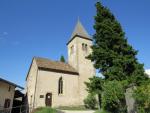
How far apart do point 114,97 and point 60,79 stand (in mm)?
18512

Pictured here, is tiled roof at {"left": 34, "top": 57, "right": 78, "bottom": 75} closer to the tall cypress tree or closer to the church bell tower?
the church bell tower

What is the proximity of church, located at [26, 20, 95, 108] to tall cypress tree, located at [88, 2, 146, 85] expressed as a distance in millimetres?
13041

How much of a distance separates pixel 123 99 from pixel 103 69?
15.3 ft

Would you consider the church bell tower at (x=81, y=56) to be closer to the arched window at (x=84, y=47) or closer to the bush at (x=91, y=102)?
the arched window at (x=84, y=47)

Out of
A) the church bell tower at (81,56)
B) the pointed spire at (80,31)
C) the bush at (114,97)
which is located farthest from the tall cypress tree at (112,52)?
the pointed spire at (80,31)

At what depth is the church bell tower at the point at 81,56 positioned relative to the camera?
36.2 metres

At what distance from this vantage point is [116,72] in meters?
19.2

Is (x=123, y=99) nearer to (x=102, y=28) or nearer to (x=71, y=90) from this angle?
(x=102, y=28)

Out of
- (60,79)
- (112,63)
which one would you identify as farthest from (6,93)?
(112,63)

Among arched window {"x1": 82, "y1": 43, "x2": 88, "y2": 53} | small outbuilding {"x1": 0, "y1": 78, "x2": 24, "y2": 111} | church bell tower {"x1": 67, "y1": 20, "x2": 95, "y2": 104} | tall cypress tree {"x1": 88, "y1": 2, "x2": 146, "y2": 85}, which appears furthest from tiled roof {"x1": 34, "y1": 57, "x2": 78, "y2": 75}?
tall cypress tree {"x1": 88, "y1": 2, "x2": 146, "y2": 85}

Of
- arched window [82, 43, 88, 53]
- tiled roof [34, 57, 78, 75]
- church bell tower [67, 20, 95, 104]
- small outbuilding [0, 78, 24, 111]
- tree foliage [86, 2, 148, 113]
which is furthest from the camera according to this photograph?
arched window [82, 43, 88, 53]

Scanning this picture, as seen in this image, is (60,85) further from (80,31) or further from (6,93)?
(80,31)

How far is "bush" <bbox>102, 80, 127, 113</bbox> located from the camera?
54.2 feet

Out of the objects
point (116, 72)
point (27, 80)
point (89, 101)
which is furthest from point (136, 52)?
point (27, 80)
